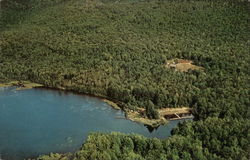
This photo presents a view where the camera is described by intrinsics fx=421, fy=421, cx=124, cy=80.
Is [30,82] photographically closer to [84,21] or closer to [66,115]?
[66,115]

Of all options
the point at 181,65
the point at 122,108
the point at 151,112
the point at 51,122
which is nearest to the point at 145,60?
the point at 181,65

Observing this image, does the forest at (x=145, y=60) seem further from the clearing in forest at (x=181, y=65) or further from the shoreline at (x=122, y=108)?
the clearing in forest at (x=181, y=65)

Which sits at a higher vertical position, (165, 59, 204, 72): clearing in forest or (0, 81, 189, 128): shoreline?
(165, 59, 204, 72): clearing in forest

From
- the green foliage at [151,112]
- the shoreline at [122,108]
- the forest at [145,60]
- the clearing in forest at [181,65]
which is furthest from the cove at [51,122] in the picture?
the clearing in forest at [181,65]

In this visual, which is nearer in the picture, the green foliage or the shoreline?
the shoreline

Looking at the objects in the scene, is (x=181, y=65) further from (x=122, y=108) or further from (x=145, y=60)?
(x=122, y=108)

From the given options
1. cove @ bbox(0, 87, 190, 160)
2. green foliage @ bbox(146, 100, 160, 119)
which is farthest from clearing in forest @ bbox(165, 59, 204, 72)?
cove @ bbox(0, 87, 190, 160)

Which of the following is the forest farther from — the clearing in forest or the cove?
the cove

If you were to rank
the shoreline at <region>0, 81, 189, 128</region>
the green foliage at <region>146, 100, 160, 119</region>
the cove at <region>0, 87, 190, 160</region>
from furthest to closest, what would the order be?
the green foliage at <region>146, 100, 160, 119</region> < the shoreline at <region>0, 81, 189, 128</region> < the cove at <region>0, 87, 190, 160</region>
